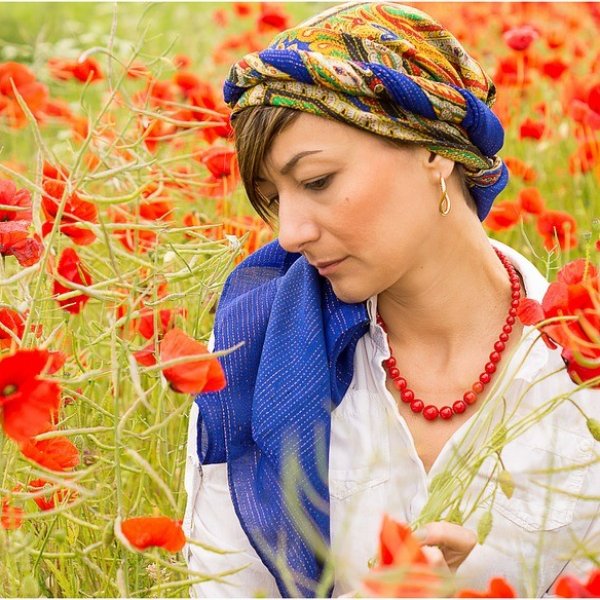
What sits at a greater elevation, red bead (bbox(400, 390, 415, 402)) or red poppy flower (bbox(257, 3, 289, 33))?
red poppy flower (bbox(257, 3, 289, 33))

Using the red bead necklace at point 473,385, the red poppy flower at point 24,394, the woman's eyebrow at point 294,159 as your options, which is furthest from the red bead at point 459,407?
the red poppy flower at point 24,394

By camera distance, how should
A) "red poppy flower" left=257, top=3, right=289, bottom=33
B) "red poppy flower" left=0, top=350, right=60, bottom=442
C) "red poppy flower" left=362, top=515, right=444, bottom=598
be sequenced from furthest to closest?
"red poppy flower" left=257, top=3, right=289, bottom=33 < "red poppy flower" left=0, top=350, right=60, bottom=442 < "red poppy flower" left=362, top=515, right=444, bottom=598

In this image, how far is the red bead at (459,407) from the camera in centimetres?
145

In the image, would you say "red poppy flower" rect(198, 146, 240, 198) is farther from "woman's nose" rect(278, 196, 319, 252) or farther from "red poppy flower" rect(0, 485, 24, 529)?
"red poppy flower" rect(0, 485, 24, 529)

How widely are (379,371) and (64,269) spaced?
409 mm

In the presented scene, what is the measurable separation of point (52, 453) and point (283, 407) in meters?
0.38

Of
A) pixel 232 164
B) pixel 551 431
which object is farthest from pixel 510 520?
pixel 232 164

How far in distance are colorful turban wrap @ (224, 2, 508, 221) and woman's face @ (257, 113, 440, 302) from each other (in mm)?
26

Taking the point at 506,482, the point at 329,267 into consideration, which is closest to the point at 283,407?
the point at 329,267

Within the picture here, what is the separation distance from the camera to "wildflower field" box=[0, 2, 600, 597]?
3.23 ft

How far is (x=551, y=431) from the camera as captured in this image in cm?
139

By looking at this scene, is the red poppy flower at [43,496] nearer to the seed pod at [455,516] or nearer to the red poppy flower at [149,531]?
the red poppy flower at [149,531]

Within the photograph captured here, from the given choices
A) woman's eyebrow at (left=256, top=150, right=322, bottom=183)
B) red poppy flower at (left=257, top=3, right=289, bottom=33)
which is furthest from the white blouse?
red poppy flower at (left=257, top=3, right=289, bottom=33)

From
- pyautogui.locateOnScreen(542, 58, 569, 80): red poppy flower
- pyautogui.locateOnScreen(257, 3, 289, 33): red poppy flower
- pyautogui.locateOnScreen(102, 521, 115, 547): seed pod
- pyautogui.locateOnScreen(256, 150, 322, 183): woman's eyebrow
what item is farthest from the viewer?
pyautogui.locateOnScreen(257, 3, 289, 33): red poppy flower
